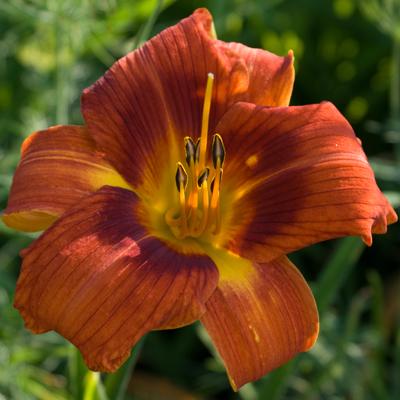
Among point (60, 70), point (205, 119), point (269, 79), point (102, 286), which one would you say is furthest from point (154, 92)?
point (60, 70)

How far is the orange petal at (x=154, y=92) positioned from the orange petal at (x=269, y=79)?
0.16ft

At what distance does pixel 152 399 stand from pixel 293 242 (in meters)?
0.81

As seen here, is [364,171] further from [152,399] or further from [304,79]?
[304,79]

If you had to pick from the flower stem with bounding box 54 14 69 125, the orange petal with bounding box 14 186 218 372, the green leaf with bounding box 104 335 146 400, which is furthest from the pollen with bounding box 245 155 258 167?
the flower stem with bounding box 54 14 69 125

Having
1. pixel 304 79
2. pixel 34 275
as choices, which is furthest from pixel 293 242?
pixel 304 79

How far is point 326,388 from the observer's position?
1.44 meters

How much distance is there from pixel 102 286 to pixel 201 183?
0.25 metres

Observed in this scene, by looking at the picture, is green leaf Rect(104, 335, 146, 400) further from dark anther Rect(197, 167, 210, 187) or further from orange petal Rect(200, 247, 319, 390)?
dark anther Rect(197, 167, 210, 187)

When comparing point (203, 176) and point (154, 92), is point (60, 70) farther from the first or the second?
point (203, 176)

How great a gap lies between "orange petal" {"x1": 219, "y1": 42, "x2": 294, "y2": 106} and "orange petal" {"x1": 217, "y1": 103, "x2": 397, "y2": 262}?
9 centimetres

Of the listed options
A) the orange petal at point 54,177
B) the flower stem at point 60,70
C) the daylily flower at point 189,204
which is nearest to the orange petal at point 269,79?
the daylily flower at point 189,204

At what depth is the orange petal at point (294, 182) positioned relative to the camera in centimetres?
70

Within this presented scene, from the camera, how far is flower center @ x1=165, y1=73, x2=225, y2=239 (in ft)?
2.53

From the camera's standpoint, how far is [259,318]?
723 mm
